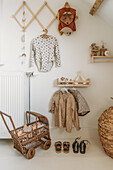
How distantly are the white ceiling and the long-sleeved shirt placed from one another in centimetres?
85

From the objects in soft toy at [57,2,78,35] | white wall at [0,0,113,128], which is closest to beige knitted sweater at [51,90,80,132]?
white wall at [0,0,113,128]

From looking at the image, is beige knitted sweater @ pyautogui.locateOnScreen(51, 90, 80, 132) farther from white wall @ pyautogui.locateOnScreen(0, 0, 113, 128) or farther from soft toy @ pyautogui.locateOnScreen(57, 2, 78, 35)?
soft toy @ pyautogui.locateOnScreen(57, 2, 78, 35)

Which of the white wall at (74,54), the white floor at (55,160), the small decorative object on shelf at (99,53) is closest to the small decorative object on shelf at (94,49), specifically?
the small decorative object on shelf at (99,53)

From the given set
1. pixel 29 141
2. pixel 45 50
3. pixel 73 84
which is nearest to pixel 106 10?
pixel 45 50

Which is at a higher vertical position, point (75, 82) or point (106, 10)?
point (106, 10)

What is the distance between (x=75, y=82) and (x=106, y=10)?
3.99 feet

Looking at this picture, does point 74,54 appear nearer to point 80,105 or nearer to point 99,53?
point 99,53

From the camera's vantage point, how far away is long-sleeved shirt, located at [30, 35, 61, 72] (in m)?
2.38

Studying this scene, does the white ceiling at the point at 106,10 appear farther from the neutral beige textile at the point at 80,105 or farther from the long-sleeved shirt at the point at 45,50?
the neutral beige textile at the point at 80,105

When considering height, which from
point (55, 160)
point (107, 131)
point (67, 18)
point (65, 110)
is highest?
point (67, 18)

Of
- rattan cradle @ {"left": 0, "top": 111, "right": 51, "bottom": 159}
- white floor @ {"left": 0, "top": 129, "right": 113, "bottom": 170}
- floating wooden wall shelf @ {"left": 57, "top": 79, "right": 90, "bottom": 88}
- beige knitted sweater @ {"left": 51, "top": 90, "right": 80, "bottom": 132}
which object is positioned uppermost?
floating wooden wall shelf @ {"left": 57, "top": 79, "right": 90, "bottom": 88}

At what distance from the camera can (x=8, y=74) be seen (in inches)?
84.4

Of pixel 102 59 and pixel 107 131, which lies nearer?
pixel 107 131

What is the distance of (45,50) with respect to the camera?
2.38 m
